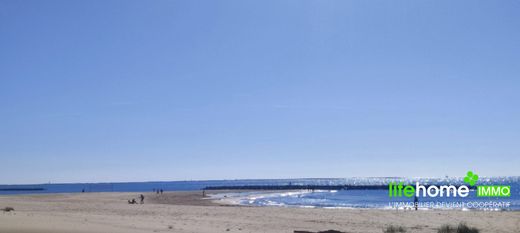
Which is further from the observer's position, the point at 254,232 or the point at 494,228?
the point at 494,228

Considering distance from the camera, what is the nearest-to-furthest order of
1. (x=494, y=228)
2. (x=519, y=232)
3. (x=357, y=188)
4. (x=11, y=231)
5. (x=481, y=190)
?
1. (x=11, y=231)
2. (x=519, y=232)
3. (x=494, y=228)
4. (x=481, y=190)
5. (x=357, y=188)

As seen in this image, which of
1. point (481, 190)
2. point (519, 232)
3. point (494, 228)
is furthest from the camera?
point (481, 190)

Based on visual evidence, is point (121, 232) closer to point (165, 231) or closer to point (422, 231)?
point (165, 231)

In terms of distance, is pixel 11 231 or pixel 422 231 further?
pixel 422 231

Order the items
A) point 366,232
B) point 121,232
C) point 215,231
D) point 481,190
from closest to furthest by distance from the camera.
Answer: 1. point 121,232
2. point 215,231
3. point 366,232
4. point 481,190

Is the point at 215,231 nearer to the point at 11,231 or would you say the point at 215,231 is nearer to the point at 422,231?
the point at 11,231

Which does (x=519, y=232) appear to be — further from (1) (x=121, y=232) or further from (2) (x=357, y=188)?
(2) (x=357, y=188)

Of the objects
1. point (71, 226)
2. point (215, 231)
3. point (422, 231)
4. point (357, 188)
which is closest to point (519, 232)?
point (422, 231)

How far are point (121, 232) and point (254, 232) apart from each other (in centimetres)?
522

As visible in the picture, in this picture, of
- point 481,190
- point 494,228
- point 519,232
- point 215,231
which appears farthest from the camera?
point 481,190

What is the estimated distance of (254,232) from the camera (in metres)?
18.8

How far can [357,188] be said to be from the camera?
421 feet

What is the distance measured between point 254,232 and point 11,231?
8.34 meters

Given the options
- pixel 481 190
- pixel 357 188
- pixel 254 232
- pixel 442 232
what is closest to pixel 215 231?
pixel 254 232
